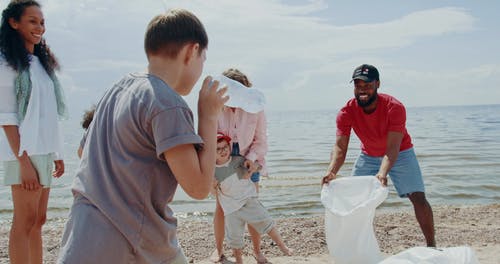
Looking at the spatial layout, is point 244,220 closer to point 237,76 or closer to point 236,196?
point 236,196

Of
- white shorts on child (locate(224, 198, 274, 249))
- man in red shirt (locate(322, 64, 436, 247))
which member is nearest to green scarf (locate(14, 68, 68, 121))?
white shorts on child (locate(224, 198, 274, 249))

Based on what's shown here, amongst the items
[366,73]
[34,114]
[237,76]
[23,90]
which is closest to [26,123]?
[34,114]

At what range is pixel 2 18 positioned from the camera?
328 centimetres

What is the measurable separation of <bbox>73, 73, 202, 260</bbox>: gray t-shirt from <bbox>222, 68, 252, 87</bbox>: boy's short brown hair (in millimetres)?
2445

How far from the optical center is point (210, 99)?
1.78m

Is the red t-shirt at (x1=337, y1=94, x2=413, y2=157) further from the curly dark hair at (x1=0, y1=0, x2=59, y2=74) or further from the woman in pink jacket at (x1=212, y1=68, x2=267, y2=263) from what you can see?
the curly dark hair at (x1=0, y1=0, x2=59, y2=74)

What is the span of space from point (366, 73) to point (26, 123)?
2.86m

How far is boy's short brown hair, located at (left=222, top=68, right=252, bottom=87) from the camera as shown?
4.18 metres

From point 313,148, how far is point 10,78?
15.3 metres

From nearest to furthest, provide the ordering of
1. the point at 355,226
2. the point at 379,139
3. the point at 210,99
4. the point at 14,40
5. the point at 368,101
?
1. the point at 210,99
2. the point at 14,40
3. the point at 355,226
4. the point at 368,101
5. the point at 379,139

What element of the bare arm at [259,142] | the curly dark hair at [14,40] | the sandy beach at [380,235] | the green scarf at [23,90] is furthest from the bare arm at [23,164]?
the sandy beach at [380,235]

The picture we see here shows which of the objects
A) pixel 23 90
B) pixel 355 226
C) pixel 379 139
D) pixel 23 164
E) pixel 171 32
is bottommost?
pixel 355 226

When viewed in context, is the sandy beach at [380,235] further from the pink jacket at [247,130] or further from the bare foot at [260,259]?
the pink jacket at [247,130]

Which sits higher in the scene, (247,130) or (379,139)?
(247,130)
